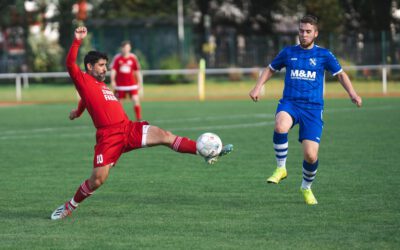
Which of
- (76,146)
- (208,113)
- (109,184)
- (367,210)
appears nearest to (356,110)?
(208,113)

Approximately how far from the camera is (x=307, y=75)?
9680 millimetres

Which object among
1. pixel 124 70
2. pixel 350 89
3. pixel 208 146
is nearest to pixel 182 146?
pixel 208 146

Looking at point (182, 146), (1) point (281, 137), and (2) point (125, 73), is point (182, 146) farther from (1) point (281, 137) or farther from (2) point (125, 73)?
(2) point (125, 73)

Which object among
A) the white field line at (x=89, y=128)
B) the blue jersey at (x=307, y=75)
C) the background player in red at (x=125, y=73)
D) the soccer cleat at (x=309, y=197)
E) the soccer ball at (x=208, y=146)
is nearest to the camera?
the soccer ball at (x=208, y=146)

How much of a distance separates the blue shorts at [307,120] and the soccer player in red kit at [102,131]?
40.3 inches

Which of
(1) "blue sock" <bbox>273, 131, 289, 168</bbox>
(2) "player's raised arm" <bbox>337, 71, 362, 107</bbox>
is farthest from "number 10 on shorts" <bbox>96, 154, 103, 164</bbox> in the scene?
(2) "player's raised arm" <bbox>337, 71, 362, 107</bbox>

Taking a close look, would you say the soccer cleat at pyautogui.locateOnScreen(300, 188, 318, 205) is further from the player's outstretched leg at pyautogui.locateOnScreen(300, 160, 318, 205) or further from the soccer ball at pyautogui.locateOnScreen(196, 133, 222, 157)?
the soccer ball at pyautogui.locateOnScreen(196, 133, 222, 157)

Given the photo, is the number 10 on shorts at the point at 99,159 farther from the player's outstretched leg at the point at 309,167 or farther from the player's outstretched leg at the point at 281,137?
the player's outstretched leg at the point at 309,167

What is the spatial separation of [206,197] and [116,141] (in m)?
1.64

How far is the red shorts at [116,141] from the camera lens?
8.69 m

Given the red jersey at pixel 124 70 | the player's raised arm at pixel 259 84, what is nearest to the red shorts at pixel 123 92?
the red jersey at pixel 124 70

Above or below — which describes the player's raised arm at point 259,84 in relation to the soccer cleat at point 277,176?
above

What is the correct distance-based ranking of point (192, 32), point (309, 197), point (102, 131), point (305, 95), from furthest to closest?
point (192, 32), point (305, 95), point (309, 197), point (102, 131)

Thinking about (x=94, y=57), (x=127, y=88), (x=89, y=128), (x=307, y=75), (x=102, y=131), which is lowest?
(x=89, y=128)
